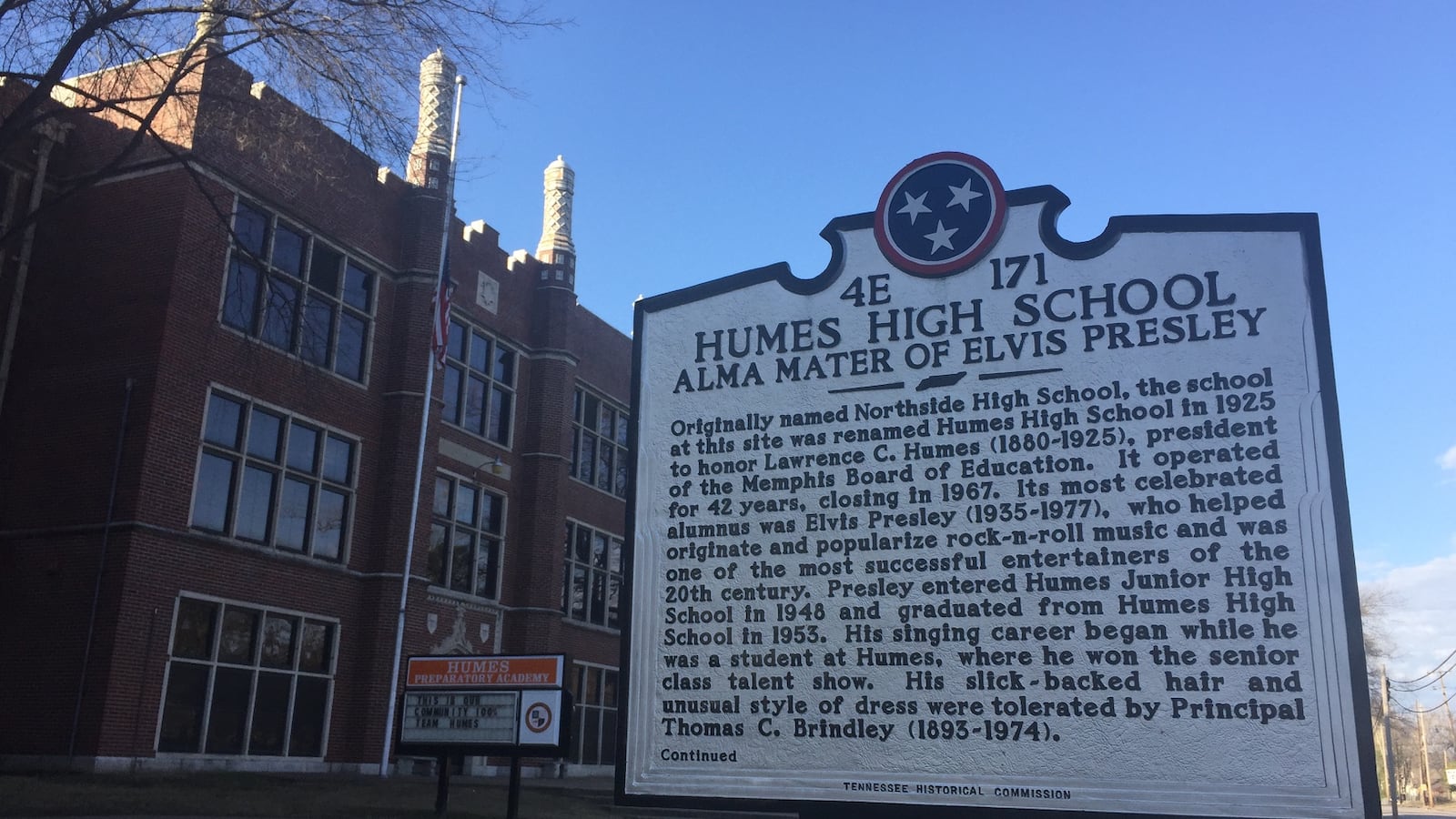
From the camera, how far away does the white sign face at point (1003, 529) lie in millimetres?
4758

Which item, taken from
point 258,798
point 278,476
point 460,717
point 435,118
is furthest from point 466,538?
point 460,717

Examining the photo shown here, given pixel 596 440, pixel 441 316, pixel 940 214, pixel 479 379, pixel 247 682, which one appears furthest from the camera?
pixel 596 440

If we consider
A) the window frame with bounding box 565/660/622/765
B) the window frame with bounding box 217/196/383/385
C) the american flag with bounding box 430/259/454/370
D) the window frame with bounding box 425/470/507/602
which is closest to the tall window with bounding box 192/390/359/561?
the window frame with bounding box 217/196/383/385

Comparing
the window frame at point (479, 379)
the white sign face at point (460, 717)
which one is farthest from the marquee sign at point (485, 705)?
the window frame at point (479, 379)

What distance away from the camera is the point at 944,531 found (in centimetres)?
530

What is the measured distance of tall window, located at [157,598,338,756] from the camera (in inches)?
698

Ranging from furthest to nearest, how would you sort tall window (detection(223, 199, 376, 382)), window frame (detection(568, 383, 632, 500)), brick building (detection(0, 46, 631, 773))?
window frame (detection(568, 383, 632, 500)) → tall window (detection(223, 199, 376, 382)) → brick building (detection(0, 46, 631, 773))

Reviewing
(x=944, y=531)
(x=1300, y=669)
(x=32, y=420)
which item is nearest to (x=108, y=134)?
(x=32, y=420)

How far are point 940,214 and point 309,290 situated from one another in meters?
17.4

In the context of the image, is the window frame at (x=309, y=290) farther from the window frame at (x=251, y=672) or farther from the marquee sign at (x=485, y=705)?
the marquee sign at (x=485, y=705)

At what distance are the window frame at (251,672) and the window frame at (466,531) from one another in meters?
3.04

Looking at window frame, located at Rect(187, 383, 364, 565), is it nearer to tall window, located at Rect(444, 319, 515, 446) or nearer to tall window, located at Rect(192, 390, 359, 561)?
tall window, located at Rect(192, 390, 359, 561)

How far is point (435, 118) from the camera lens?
24625 millimetres

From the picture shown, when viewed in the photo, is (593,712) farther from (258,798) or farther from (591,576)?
(258,798)
